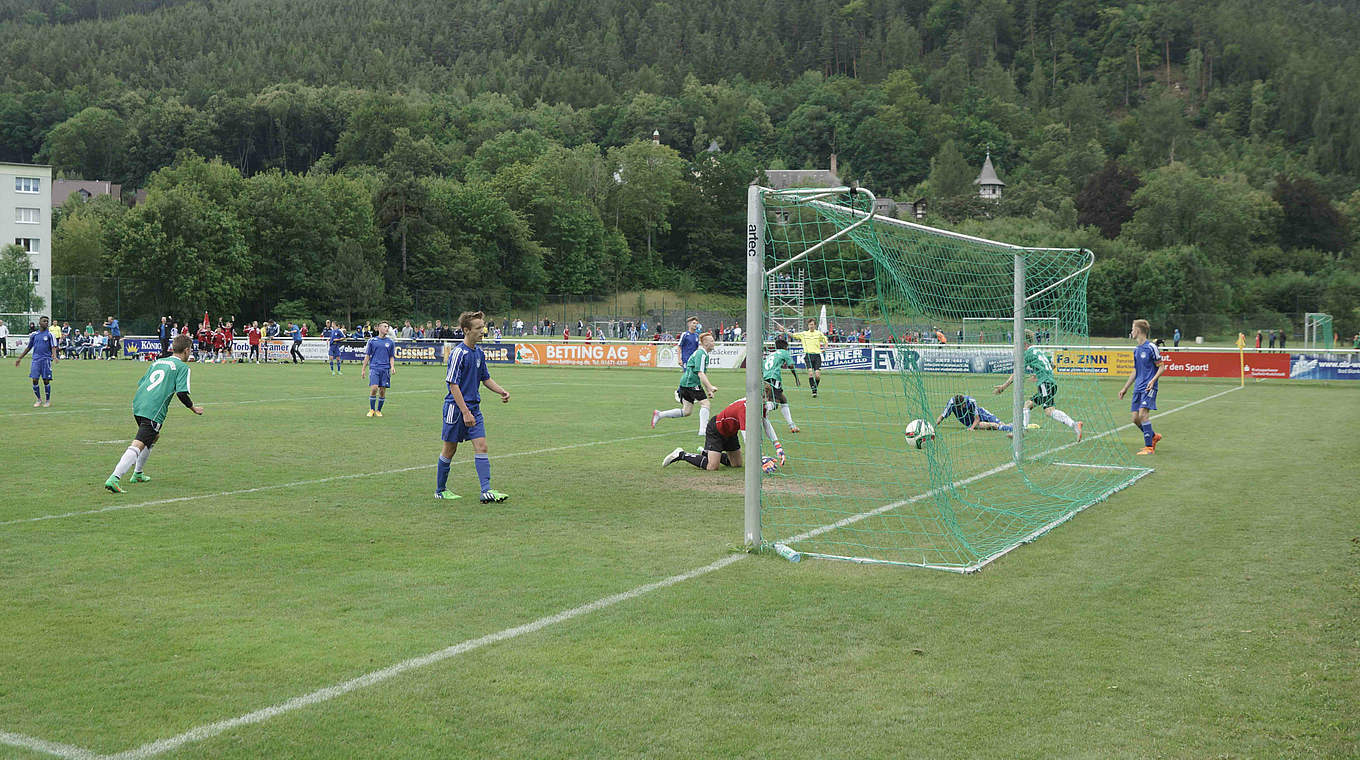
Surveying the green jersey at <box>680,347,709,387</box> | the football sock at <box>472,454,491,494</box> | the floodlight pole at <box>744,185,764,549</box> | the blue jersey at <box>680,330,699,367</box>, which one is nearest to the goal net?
the floodlight pole at <box>744,185,764,549</box>

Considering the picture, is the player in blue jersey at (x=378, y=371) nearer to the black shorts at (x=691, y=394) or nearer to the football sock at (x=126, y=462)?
the black shorts at (x=691, y=394)

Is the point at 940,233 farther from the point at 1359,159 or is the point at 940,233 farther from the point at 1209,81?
the point at 1209,81

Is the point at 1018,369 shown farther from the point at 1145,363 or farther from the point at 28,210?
the point at 28,210

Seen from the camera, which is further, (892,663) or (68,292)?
(68,292)

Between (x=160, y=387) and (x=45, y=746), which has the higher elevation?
(x=160, y=387)

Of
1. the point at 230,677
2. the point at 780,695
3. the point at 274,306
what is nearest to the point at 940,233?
the point at 780,695

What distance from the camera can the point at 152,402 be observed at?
1158cm

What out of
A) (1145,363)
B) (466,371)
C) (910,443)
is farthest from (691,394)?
(1145,363)

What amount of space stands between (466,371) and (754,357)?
364 centimetres

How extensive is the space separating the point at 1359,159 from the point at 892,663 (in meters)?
166

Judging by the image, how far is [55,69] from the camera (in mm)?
146875

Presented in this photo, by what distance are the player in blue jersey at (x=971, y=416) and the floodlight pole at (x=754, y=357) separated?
10.2m

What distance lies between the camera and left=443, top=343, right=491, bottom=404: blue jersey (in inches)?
415

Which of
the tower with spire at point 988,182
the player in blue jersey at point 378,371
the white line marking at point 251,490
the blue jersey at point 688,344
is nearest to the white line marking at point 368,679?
the white line marking at point 251,490
